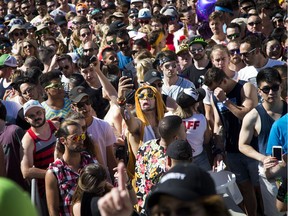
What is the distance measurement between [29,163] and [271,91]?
2.21 metres

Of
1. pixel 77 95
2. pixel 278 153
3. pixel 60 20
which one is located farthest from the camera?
pixel 60 20

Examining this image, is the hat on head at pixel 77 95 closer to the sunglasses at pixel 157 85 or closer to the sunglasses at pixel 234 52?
the sunglasses at pixel 157 85

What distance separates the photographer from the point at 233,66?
8.06 m

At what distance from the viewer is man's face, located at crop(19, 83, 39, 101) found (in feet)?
24.6

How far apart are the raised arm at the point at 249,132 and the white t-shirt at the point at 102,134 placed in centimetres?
121

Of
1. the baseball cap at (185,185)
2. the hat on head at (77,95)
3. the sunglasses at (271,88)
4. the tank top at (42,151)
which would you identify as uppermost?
the baseball cap at (185,185)

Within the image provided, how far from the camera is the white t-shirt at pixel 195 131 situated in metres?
6.38

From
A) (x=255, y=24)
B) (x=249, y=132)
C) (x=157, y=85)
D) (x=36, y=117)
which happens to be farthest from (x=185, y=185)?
(x=255, y=24)

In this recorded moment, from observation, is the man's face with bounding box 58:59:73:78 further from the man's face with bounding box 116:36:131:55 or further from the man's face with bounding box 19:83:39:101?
the man's face with bounding box 19:83:39:101

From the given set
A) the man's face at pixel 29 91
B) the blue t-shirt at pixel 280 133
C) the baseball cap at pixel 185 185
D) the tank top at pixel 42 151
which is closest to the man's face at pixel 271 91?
the blue t-shirt at pixel 280 133

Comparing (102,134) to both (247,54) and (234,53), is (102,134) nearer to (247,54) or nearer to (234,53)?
(247,54)

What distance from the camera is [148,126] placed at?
621cm

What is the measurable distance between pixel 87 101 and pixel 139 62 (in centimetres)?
156

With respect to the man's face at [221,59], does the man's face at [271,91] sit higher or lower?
higher
